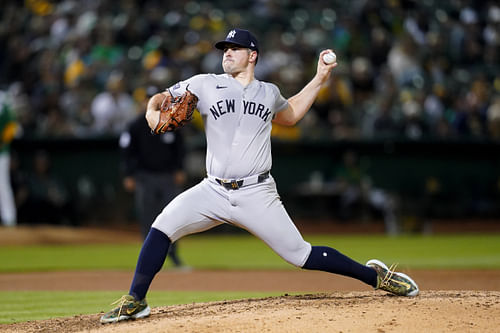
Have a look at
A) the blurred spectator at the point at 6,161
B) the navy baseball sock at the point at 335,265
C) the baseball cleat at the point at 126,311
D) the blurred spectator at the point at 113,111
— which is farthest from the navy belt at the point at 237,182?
the blurred spectator at the point at 113,111

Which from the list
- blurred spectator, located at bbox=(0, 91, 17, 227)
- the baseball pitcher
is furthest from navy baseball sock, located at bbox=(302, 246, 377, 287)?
blurred spectator, located at bbox=(0, 91, 17, 227)

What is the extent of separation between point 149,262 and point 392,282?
164 cm

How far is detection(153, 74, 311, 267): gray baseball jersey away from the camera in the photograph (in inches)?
194

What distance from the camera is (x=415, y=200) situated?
1522cm

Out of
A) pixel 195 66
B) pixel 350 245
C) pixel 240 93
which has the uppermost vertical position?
pixel 195 66

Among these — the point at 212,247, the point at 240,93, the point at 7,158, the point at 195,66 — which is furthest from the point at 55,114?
the point at 240,93

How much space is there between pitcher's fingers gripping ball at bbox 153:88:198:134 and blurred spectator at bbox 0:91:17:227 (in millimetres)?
9000

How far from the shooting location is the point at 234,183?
494 cm

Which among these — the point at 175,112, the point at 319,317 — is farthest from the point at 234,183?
the point at 319,317

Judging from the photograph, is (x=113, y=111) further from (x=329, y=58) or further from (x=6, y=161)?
(x=329, y=58)

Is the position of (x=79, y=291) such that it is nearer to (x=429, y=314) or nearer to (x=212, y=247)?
(x=429, y=314)

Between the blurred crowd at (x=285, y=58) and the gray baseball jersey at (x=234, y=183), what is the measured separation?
867 centimetres

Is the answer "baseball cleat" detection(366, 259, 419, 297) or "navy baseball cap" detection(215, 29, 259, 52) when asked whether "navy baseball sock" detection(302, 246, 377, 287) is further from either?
"navy baseball cap" detection(215, 29, 259, 52)

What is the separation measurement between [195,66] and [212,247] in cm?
399
